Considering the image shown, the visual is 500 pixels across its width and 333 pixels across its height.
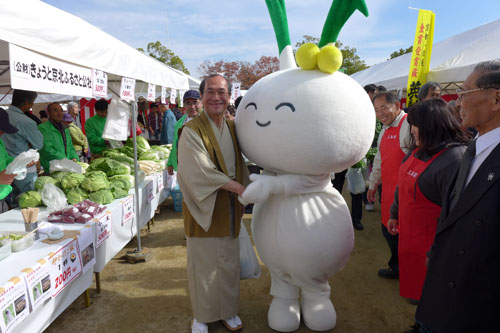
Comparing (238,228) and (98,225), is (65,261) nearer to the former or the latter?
(98,225)

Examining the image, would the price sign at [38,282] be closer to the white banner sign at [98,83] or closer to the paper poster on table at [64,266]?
the paper poster on table at [64,266]

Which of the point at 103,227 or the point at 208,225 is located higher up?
the point at 208,225

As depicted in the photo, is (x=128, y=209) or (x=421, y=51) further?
(x=421, y=51)

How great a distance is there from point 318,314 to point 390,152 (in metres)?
1.83

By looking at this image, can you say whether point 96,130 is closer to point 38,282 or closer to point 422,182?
point 38,282

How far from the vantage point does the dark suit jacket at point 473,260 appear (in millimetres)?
1363

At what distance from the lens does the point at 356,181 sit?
4809mm

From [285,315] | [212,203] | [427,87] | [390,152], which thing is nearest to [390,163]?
[390,152]

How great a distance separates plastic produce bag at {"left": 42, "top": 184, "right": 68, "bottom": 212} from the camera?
333 cm

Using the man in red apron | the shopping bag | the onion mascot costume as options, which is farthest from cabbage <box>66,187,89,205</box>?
the man in red apron

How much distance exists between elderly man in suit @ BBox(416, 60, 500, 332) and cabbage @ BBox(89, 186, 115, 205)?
3183 millimetres

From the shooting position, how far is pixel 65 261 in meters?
2.47

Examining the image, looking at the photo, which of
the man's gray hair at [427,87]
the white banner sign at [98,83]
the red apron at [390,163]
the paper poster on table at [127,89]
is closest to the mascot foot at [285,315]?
the red apron at [390,163]

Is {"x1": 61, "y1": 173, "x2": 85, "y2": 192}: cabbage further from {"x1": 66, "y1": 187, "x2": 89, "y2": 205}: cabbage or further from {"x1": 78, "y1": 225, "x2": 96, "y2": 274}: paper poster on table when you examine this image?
{"x1": 78, "y1": 225, "x2": 96, "y2": 274}: paper poster on table
